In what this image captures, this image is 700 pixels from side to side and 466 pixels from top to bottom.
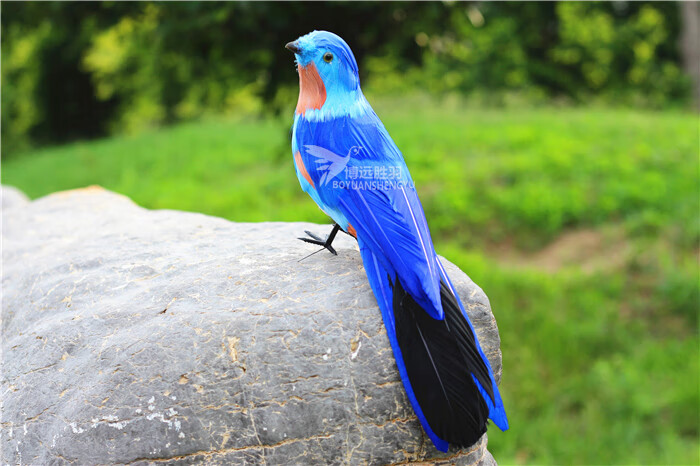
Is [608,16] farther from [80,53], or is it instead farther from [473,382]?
[473,382]

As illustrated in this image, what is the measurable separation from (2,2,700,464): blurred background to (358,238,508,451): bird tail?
2802mm

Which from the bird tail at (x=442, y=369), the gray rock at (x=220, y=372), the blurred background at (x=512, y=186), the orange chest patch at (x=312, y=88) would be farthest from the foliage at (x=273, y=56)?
the bird tail at (x=442, y=369)

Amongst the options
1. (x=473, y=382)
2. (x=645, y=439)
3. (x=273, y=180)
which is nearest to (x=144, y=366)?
(x=473, y=382)

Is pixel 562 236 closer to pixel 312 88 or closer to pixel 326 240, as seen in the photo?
pixel 326 240

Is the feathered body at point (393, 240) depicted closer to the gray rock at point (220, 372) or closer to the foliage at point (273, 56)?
the gray rock at point (220, 372)

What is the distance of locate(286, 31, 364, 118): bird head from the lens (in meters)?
2.35

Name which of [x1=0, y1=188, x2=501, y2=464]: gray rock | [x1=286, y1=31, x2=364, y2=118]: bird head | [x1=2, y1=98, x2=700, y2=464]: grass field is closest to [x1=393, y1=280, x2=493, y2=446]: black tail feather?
[x1=0, y1=188, x2=501, y2=464]: gray rock

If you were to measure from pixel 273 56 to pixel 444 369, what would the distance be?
3.44 metres

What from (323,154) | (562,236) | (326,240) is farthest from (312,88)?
(562,236)

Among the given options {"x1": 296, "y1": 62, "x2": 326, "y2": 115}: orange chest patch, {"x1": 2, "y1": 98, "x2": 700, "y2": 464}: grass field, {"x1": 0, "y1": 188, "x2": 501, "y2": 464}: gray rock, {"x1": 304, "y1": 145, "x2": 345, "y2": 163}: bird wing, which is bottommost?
{"x1": 2, "y1": 98, "x2": 700, "y2": 464}: grass field

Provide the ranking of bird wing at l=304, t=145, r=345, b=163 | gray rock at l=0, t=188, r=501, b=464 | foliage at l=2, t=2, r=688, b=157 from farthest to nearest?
foliage at l=2, t=2, r=688, b=157 → bird wing at l=304, t=145, r=345, b=163 → gray rock at l=0, t=188, r=501, b=464

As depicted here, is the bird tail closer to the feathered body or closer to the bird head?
the feathered body

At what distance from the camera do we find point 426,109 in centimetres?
1160

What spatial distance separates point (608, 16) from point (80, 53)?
1197 cm
